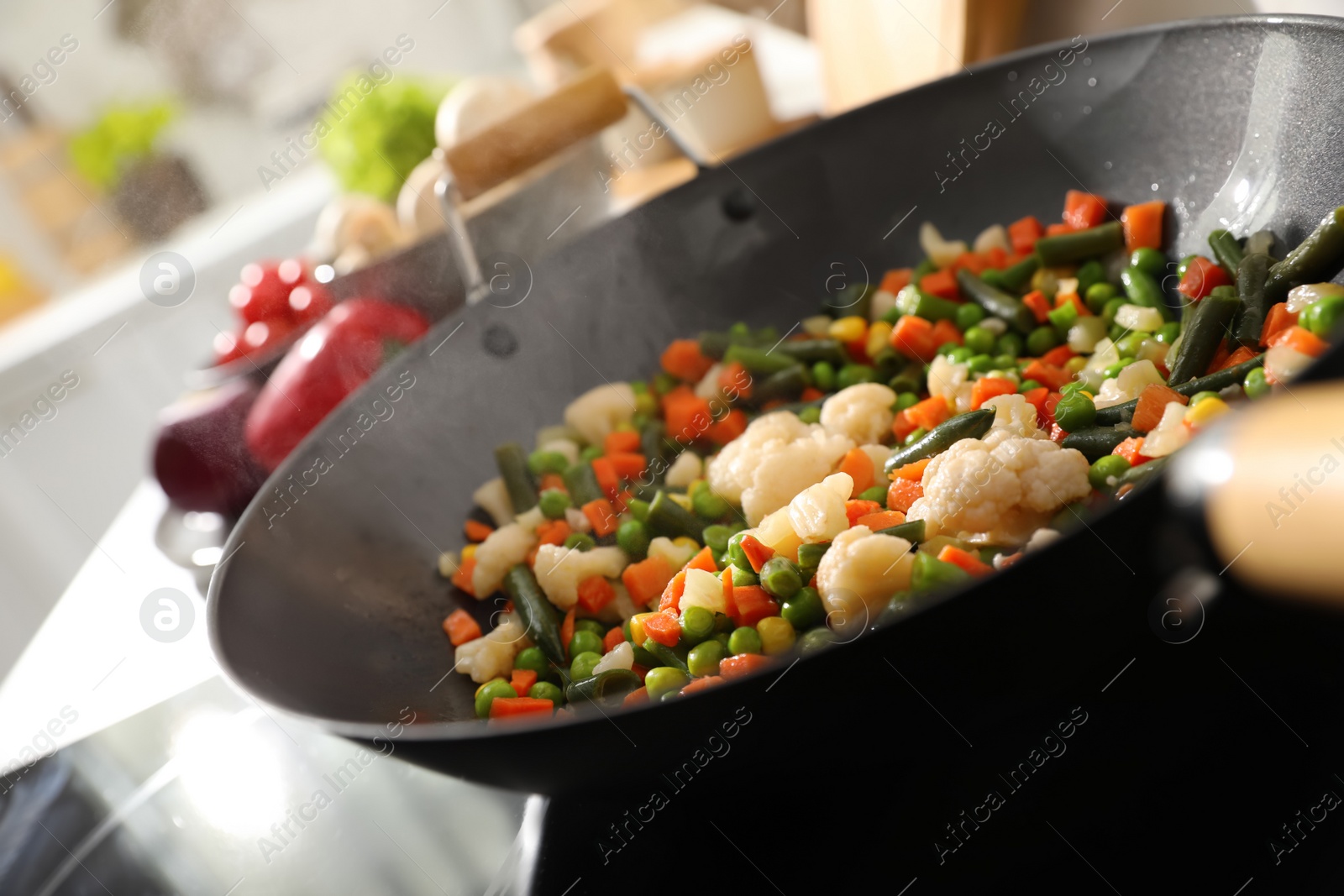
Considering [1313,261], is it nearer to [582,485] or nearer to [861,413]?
[861,413]

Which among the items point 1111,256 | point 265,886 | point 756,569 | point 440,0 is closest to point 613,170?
point 1111,256

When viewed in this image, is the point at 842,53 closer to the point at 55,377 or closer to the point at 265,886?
the point at 265,886

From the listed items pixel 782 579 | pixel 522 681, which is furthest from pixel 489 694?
pixel 782 579

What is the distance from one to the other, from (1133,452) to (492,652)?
2.65 ft

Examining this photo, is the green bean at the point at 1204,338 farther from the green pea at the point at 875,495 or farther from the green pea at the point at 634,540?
the green pea at the point at 634,540

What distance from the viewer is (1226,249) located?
1.25 metres

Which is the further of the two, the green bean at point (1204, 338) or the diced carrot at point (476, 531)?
the diced carrot at point (476, 531)

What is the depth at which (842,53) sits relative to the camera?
7.77 feet

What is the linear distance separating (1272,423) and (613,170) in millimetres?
1792

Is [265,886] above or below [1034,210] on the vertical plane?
above

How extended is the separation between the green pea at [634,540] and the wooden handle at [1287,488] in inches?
32.5

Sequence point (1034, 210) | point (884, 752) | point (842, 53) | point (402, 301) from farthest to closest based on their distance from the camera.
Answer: point (842, 53) → point (402, 301) → point (1034, 210) → point (884, 752)

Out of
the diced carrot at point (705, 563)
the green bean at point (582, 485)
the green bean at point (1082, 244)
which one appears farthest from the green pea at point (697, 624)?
the green bean at point (1082, 244)

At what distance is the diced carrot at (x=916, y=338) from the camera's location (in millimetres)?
1489
